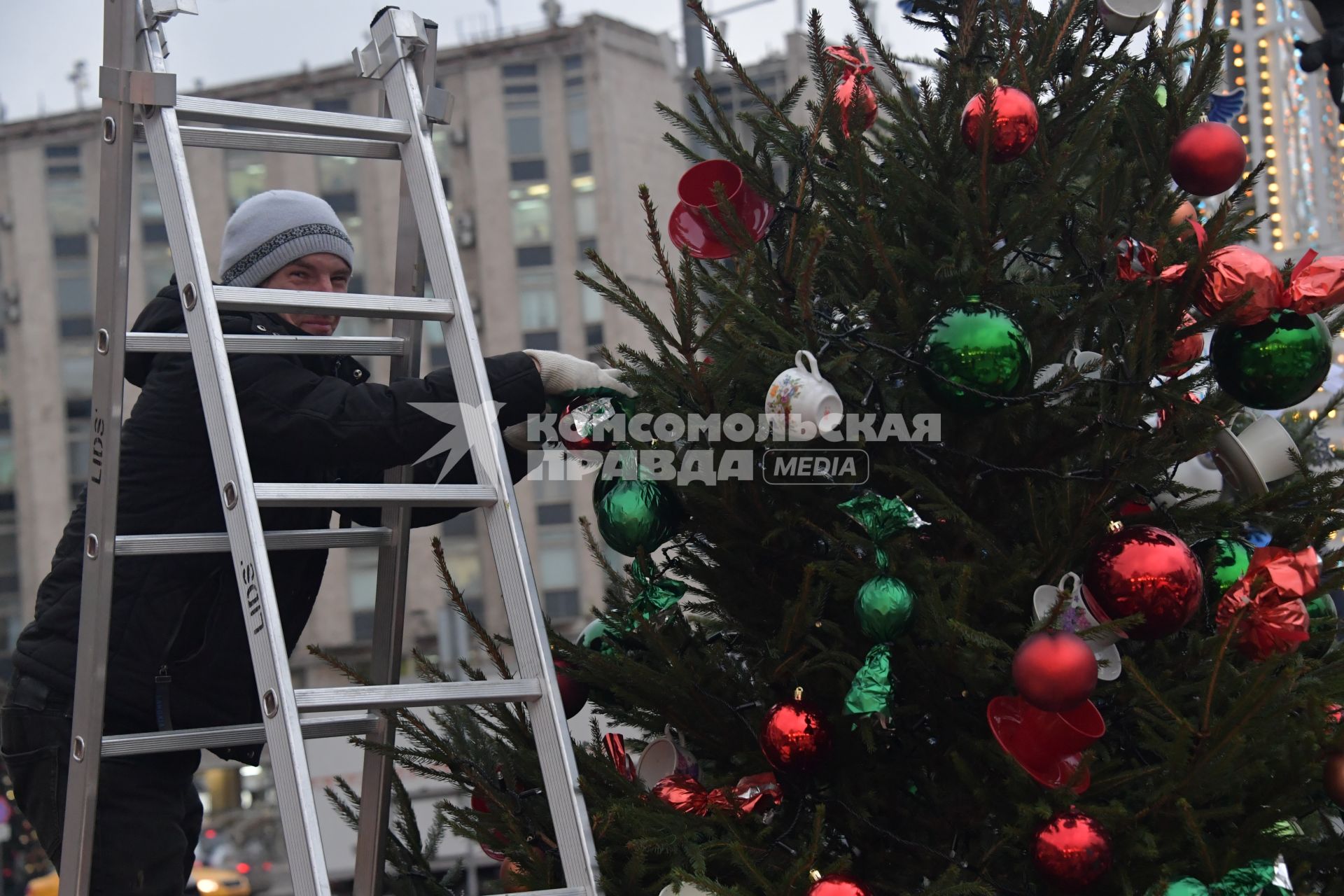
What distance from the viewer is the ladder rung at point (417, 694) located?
2.27m

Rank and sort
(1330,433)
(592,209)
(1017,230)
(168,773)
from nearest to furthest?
(1017,230)
(168,773)
(1330,433)
(592,209)

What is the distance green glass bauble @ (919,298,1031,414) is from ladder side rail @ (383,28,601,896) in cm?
81

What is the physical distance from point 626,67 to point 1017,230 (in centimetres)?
3050

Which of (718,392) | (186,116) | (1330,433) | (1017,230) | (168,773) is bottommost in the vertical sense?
(1330,433)

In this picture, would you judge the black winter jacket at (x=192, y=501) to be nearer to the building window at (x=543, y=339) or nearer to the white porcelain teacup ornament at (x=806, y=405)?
the white porcelain teacup ornament at (x=806, y=405)

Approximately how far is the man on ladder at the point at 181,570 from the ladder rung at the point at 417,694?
1.79ft

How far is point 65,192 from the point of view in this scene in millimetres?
32344

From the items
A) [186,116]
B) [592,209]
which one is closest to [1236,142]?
[186,116]

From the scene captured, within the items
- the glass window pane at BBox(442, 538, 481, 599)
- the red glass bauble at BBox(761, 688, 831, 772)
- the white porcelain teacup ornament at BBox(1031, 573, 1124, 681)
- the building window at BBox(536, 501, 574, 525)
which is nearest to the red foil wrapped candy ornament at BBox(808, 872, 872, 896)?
the red glass bauble at BBox(761, 688, 831, 772)

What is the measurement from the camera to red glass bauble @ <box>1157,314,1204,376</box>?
2535 mm

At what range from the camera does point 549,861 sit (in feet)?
8.38

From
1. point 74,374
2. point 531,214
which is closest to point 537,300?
point 531,214

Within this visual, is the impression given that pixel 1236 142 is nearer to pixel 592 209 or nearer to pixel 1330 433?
pixel 1330 433

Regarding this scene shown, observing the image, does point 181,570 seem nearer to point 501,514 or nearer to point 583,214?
point 501,514
